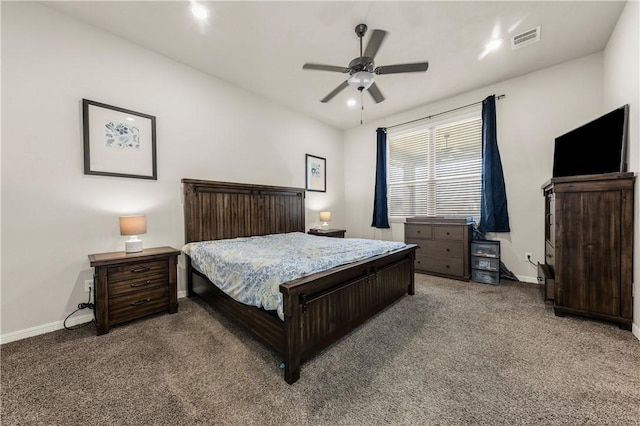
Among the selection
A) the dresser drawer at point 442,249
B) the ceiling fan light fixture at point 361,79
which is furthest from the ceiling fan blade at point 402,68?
the dresser drawer at point 442,249

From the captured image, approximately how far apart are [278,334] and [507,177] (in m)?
4.09

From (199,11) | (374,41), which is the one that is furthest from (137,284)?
(374,41)

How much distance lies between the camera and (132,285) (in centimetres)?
245

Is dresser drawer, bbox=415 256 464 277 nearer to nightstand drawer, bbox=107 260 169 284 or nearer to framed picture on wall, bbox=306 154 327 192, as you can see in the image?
framed picture on wall, bbox=306 154 327 192

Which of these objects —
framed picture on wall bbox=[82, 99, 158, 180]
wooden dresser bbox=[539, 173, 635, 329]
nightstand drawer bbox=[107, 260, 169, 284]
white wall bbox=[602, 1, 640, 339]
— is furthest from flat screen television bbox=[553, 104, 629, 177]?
framed picture on wall bbox=[82, 99, 158, 180]

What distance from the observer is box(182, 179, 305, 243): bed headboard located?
10.9ft

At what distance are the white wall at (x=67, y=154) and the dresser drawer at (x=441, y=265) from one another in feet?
12.3

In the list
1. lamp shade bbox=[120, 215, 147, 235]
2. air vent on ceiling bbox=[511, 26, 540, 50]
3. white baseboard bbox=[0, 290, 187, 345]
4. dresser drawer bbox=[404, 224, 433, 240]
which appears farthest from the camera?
dresser drawer bbox=[404, 224, 433, 240]

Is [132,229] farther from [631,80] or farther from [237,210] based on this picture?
[631,80]

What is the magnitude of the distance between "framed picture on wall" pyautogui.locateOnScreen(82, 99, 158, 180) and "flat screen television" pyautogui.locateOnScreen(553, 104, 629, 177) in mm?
4976

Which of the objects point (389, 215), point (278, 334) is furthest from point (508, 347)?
point (389, 215)

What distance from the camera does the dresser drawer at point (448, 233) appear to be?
3834mm

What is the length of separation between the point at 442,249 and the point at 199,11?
14.4 ft

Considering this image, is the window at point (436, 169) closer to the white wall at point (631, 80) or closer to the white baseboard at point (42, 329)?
the white wall at point (631, 80)
